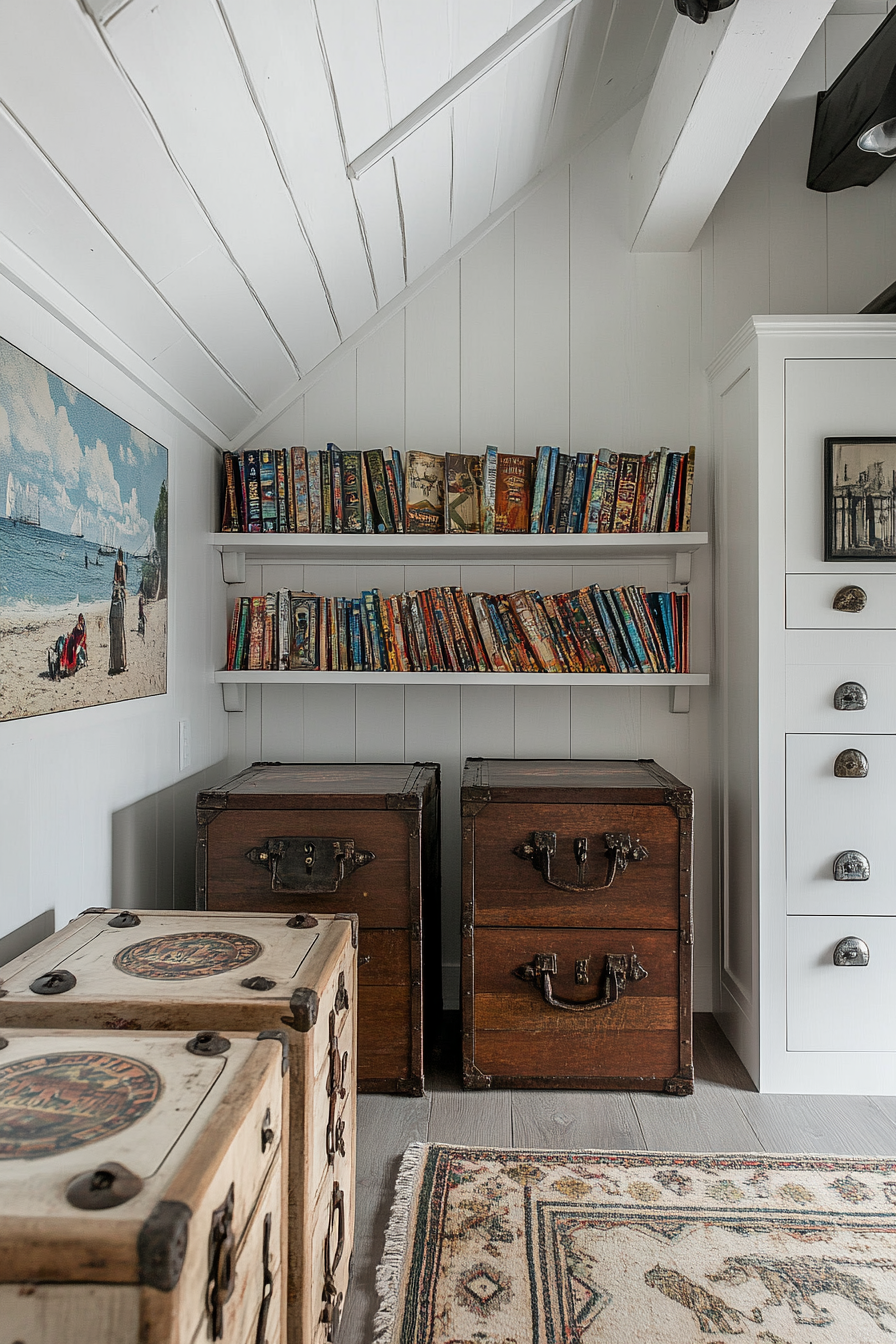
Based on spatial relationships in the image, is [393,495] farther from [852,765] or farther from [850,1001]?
[850,1001]

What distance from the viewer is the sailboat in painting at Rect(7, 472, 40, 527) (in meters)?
1.37

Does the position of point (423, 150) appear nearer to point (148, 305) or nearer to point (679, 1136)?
point (148, 305)

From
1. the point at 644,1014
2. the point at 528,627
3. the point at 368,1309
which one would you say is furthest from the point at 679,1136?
the point at 528,627

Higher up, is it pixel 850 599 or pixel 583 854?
pixel 850 599

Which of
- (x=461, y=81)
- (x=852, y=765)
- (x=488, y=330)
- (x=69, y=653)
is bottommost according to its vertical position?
(x=852, y=765)

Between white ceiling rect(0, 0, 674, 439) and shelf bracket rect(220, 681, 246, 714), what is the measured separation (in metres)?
0.75

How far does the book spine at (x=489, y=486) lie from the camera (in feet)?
7.99

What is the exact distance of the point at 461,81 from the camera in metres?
1.73

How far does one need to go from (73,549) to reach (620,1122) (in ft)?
5.56

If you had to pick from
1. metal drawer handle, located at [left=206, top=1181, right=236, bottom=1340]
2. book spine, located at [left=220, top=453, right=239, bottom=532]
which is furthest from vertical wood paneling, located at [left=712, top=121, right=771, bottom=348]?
metal drawer handle, located at [left=206, top=1181, right=236, bottom=1340]

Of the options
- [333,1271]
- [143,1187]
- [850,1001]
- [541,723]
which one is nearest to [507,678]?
Result: [541,723]

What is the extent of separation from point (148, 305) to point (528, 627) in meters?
1.23

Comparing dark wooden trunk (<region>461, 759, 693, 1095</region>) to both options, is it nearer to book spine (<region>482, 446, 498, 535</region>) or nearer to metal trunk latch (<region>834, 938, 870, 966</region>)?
metal trunk latch (<region>834, 938, 870, 966</region>)

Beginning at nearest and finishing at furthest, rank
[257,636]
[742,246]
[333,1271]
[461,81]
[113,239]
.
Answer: [333,1271] → [113,239] → [461,81] → [257,636] → [742,246]
